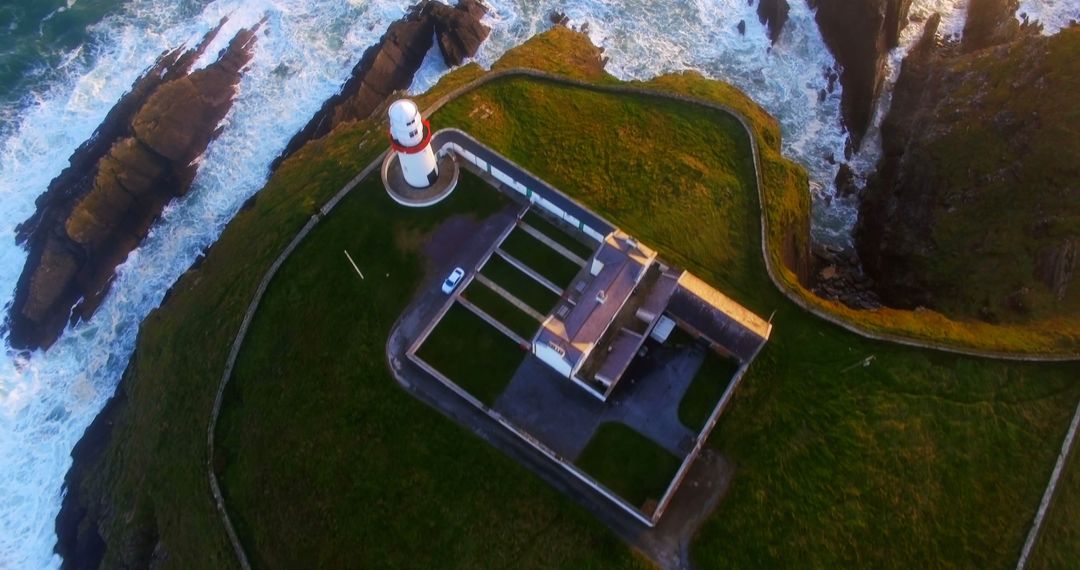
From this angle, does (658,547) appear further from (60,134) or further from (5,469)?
(60,134)

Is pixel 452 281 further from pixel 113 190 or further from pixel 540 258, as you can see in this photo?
pixel 113 190

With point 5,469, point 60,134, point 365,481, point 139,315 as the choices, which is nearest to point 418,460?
point 365,481

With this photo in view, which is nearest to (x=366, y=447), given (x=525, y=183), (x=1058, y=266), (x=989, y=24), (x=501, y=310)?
(x=501, y=310)

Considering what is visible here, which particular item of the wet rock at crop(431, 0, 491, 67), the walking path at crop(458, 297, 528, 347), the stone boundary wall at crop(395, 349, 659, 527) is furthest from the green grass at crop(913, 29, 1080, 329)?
the wet rock at crop(431, 0, 491, 67)

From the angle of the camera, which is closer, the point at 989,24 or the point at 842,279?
the point at 842,279

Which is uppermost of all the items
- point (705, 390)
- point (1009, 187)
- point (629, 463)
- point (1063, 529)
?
point (1009, 187)

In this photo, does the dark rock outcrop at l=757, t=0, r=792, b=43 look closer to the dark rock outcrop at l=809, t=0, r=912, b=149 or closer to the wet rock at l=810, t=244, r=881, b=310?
the dark rock outcrop at l=809, t=0, r=912, b=149
